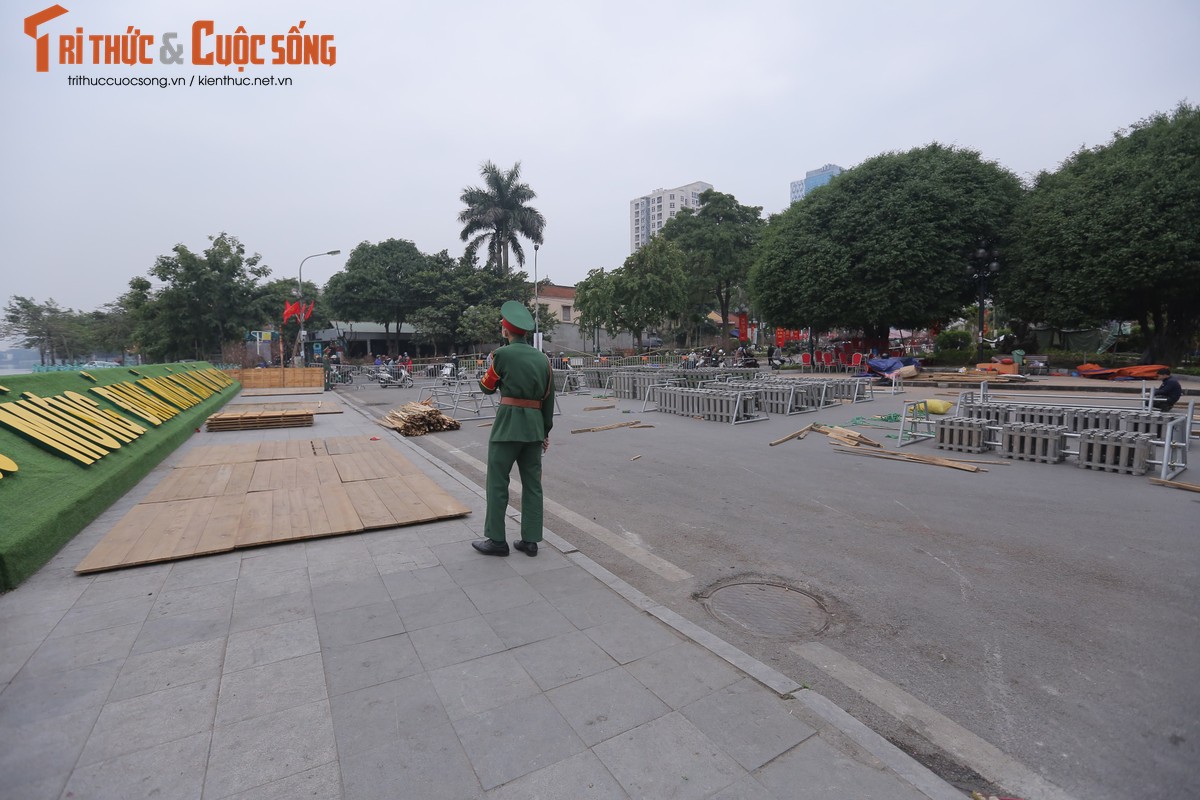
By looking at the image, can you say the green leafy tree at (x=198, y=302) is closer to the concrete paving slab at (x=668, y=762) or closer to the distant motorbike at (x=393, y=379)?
the distant motorbike at (x=393, y=379)

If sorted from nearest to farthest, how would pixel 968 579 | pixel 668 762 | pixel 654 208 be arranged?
pixel 668 762 < pixel 968 579 < pixel 654 208

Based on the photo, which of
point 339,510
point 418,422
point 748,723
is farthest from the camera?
point 418,422

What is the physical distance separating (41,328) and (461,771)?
193 feet

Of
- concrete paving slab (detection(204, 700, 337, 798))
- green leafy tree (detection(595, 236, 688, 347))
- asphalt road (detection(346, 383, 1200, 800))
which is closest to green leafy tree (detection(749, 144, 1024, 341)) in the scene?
green leafy tree (detection(595, 236, 688, 347))

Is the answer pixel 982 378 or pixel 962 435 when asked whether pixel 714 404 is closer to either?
pixel 962 435

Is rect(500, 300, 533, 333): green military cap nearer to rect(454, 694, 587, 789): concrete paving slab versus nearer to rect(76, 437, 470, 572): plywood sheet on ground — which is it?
rect(76, 437, 470, 572): plywood sheet on ground

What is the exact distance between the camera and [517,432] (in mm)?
4496

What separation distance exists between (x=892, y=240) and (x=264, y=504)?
97.0 ft

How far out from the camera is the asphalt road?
2557mm

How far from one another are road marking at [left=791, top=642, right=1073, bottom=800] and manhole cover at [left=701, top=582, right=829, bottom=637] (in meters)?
0.23

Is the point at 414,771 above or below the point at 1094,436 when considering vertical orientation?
below

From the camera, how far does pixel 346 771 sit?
2.24 meters

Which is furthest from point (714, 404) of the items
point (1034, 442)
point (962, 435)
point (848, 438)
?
point (1034, 442)

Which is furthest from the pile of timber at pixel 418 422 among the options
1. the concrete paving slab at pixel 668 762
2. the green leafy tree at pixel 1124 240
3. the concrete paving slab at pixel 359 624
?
the green leafy tree at pixel 1124 240
